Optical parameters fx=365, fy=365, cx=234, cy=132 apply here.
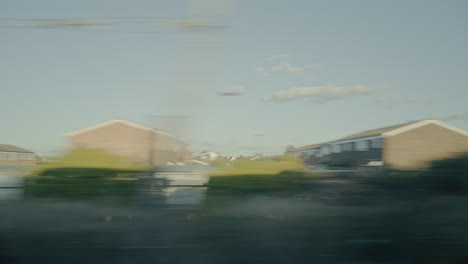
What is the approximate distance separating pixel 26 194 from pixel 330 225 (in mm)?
3042

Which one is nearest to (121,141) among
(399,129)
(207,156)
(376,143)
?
(207,156)

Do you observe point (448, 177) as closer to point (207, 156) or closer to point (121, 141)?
point (207, 156)

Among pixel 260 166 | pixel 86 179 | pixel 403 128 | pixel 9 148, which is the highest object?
pixel 403 128

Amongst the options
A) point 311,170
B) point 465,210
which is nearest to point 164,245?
point 311,170

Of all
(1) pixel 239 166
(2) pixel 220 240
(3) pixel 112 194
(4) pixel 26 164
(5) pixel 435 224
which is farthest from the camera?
(1) pixel 239 166

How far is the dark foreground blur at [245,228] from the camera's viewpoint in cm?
314

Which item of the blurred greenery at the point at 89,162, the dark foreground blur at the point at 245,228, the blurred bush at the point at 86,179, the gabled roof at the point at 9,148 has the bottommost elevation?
the dark foreground blur at the point at 245,228

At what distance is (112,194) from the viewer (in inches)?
145

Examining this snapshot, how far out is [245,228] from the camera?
321 centimetres

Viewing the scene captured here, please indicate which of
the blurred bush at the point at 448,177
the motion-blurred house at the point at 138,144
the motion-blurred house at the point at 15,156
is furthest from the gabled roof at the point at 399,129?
the motion-blurred house at the point at 15,156

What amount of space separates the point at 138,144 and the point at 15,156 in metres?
1.78

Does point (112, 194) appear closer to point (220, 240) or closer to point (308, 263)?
point (220, 240)

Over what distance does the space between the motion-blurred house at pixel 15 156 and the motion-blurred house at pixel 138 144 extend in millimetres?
484

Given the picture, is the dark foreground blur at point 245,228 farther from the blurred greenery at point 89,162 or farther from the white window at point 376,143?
the white window at point 376,143
